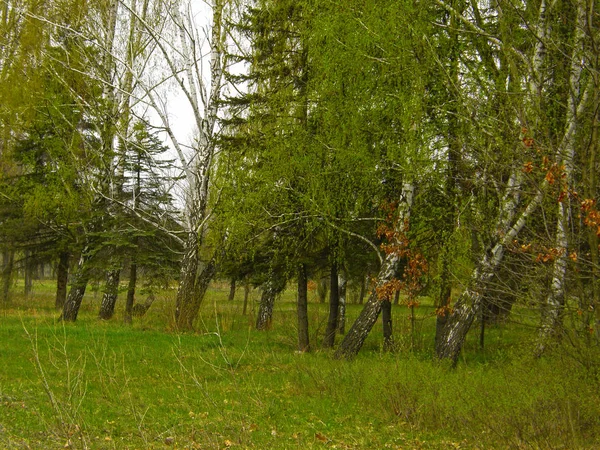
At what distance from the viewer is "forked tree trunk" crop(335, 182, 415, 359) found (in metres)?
11.2

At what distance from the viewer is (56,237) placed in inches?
884

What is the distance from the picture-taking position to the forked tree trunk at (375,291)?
442 inches

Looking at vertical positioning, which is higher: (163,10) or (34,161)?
(163,10)

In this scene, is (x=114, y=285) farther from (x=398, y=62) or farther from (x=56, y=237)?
(x=398, y=62)

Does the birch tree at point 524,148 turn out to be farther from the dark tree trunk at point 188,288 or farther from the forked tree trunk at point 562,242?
the dark tree trunk at point 188,288

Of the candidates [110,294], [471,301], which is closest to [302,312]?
[471,301]

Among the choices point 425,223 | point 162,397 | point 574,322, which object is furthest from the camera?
point 425,223

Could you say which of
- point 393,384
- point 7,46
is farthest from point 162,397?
point 7,46

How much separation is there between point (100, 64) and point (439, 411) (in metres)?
14.9

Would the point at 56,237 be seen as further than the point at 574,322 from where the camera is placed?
Yes

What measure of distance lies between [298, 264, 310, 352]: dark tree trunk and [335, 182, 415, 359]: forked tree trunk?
1.61 meters

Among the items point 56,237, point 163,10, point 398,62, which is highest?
point 163,10

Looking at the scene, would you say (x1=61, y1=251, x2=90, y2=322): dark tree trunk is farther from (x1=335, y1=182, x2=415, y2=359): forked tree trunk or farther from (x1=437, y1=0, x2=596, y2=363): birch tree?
(x1=437, y1=0, x2=596, y2=363): birch tree

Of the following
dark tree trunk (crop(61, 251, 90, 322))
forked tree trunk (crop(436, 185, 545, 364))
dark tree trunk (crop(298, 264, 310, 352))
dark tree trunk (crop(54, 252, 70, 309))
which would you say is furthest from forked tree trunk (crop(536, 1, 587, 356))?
dark tree trunk (crop(54, 252, 70, 309))
